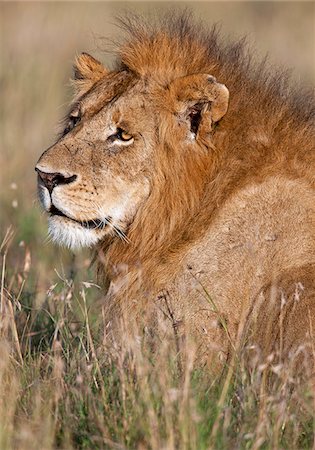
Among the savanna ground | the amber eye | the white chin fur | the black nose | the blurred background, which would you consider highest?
the amber eye

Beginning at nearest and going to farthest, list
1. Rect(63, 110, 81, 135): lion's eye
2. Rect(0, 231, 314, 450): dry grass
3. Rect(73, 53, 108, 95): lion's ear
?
Rect(0, 231, 314, 450): dry grass → Rect(63, 110, 81, 135): lion's eye → Rect(73, 53, 108, 95): lion's ear

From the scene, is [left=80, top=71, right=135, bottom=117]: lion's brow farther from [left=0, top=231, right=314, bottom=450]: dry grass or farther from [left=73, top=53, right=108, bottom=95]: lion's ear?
[left=0, top=231, right=314, bottom=450]: dry grass

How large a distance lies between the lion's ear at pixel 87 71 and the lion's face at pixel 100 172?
0.47 m

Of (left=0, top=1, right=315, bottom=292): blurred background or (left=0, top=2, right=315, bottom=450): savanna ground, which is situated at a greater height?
(left=0, top=2, right=315, bottom=450): savanna ground

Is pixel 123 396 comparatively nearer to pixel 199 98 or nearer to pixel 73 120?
pixel 199 98

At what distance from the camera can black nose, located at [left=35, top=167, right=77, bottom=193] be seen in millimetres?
5125

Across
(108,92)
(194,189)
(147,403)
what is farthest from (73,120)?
(147,403)

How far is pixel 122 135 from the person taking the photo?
5.25 m

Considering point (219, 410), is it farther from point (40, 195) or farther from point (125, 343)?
point (40, 195)

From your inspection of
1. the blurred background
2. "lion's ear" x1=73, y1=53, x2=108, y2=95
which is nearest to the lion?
"lion's ear" x1=73, y1=53, x2=108, y2=95

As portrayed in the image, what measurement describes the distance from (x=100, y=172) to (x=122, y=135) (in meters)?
0.22

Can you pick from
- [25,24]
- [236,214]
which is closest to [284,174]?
[236,214]

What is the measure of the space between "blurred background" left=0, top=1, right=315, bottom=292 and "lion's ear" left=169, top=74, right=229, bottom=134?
93cm

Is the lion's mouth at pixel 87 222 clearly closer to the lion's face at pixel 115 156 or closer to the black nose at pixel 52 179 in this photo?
the lion's face at pixel 115 156
